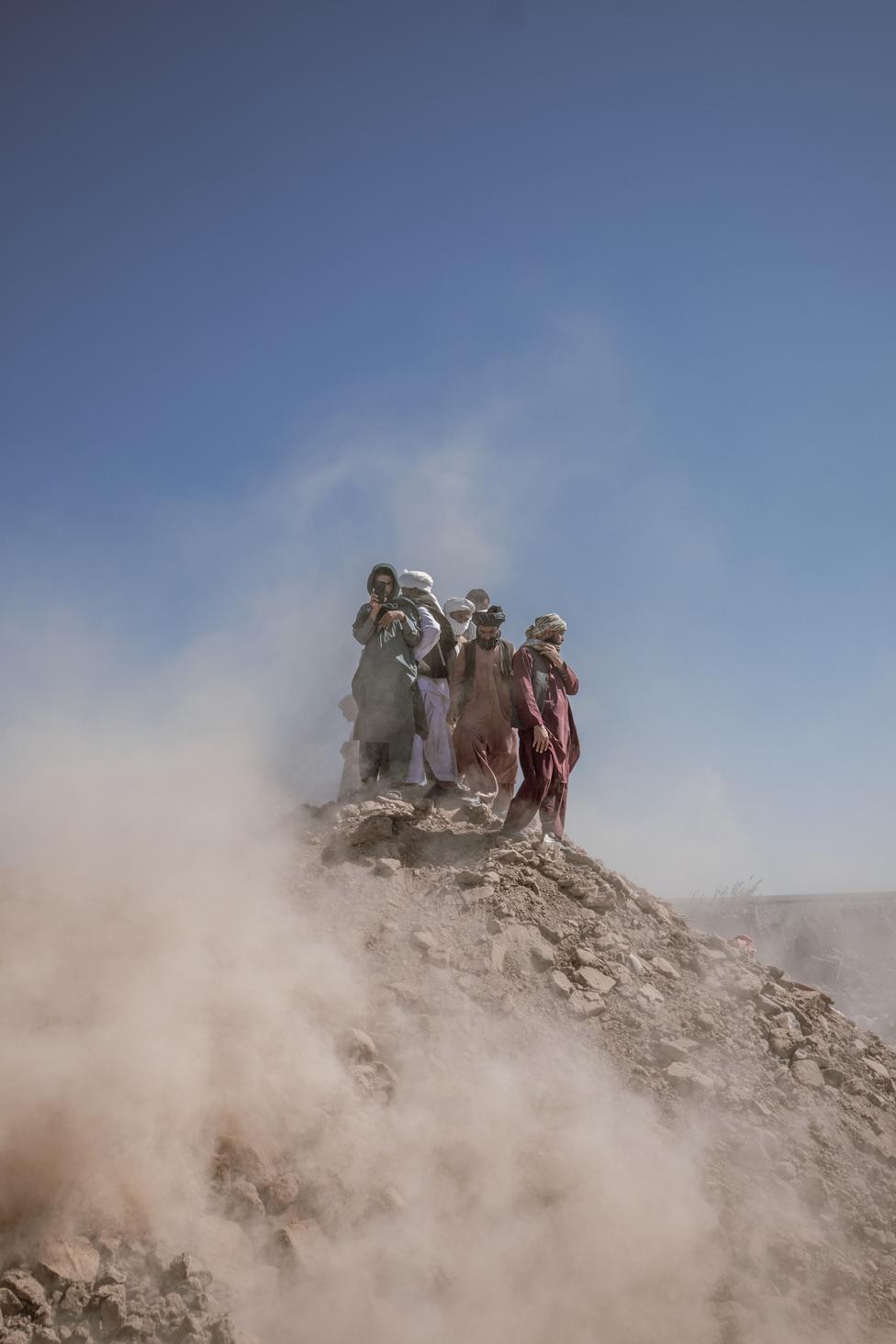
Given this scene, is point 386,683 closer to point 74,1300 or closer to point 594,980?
point 594,980

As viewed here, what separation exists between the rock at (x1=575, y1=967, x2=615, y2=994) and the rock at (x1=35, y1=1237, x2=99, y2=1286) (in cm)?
275

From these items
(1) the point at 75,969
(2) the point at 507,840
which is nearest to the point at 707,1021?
(2) the point at 507,840

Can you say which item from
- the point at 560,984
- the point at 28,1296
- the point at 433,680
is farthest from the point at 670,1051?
the point at 433,680

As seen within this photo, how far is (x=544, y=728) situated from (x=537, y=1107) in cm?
266

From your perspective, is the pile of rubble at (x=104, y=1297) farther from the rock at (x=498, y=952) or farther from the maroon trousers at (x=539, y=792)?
the maroon trousers at (x=539, y=792)

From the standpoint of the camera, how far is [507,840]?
18.8 ft

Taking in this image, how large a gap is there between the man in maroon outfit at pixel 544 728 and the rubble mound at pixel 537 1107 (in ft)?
0.89

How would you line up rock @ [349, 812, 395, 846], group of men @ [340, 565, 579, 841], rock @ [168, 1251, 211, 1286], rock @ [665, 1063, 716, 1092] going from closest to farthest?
rock @ [168, 1251, 211, 1286], rock @ [665, 1063, 716, 1092], rock @ [349, 812, 395, 846], group of men @ [340, 565, 579, 841]

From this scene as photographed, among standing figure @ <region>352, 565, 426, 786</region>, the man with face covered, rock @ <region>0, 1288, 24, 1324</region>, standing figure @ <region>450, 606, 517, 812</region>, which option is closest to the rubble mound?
rock @ <region>0, 1288, 24, 1324</region>

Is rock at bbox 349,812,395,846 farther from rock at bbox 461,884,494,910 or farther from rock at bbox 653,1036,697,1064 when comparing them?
rock at bbox 653,1036,697,1064

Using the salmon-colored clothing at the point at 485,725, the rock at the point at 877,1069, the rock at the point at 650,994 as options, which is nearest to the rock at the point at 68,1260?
the rock at the point at 650,994

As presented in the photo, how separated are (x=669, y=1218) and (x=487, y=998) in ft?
4.27

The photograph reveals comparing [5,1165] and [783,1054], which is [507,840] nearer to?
[783,1054]

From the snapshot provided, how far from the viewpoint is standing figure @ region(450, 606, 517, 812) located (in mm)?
6773
